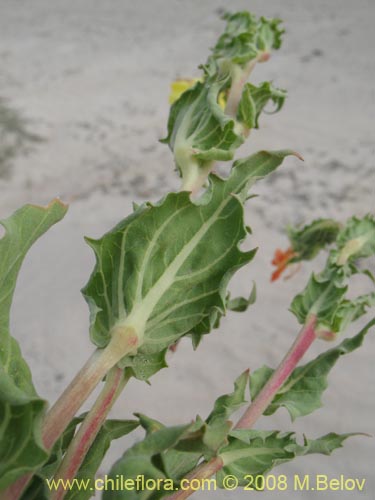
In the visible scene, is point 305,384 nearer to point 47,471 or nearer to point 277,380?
point 277,380


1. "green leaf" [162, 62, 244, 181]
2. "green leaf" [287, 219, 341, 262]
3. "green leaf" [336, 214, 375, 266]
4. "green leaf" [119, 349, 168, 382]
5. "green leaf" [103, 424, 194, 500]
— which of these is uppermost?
"green leaf" [162, 62, 244, 181]

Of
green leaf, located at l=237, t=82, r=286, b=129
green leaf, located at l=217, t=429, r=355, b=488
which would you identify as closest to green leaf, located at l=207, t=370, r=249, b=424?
green leaf, located at l=217, t=429, r=355, b=488

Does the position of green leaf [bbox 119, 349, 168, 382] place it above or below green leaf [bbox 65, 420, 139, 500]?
above

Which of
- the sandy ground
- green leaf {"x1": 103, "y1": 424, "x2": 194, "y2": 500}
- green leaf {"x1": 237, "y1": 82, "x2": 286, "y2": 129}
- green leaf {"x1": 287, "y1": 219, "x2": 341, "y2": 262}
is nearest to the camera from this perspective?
green leaf {"x1": 103, "y1": 424, "x2": 194, "y2": 500}

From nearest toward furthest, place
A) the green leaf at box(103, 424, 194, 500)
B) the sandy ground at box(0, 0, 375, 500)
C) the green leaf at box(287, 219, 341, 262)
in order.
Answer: the green leaf at box(103, 424, 194, 500) < the green leaf at box(287, 219, 341, 262) < the sandy ground at box(0, 0, 375, 500)

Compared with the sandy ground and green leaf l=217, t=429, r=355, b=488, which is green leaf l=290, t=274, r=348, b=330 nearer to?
green leaf l=217, t=429, r=355, b=488

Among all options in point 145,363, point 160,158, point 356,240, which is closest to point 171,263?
point 145,363

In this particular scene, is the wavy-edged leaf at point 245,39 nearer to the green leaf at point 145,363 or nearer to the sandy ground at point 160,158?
the green leaf at point 145,363
